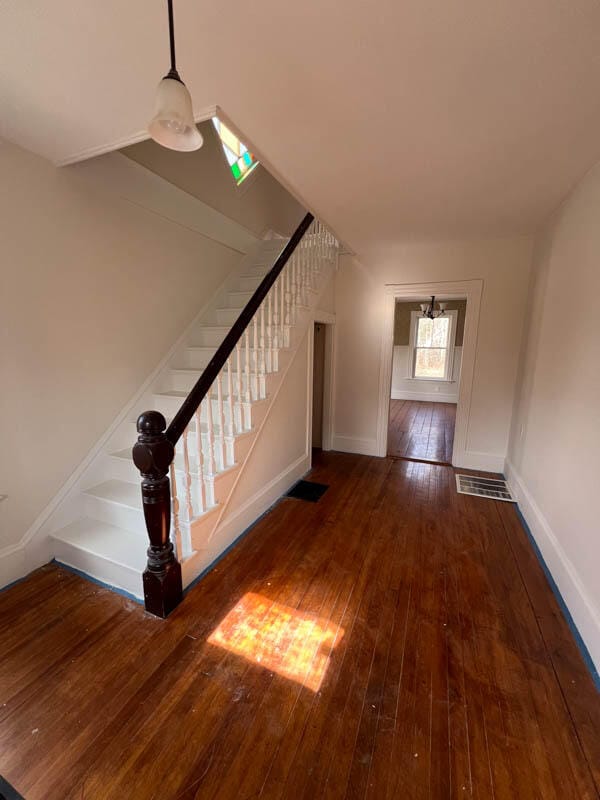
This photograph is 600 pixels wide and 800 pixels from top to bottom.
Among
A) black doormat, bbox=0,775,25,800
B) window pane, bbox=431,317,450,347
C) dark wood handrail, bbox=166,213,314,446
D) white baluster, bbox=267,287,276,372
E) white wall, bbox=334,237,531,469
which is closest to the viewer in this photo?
black doormat, bbox=0,775,25,800

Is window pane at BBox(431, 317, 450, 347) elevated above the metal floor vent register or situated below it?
above

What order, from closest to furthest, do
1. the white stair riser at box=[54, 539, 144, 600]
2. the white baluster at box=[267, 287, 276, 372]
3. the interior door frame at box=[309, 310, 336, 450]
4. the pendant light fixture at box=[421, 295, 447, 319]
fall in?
the white stair riser at box=[54, 539, 144, 600]
the white baluster at box=[267, 287, 276, 372]
the interior door frame at box=[309, 310, 336, 450]
the pendant light fixture at box=[421, 295, 447, 319]

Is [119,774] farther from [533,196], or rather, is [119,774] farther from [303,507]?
[533,196]

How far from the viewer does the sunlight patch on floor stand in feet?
4.63

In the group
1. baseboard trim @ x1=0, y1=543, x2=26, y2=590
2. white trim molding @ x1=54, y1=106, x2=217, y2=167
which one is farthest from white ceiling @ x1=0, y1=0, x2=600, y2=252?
baseboard trim @ x1=0, y1=543, x2=26, y2=590

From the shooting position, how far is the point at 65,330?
202cm

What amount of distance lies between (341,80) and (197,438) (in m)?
1.77

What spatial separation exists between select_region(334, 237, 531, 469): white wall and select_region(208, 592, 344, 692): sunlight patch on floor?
2.65 m

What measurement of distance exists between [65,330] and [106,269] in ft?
1.70

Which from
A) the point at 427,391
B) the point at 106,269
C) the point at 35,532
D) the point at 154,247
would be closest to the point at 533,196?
the point at 154,247

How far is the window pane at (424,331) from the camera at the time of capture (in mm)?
8172

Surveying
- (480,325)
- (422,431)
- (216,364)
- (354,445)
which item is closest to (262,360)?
(216,364)

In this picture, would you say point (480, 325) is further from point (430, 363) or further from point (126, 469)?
point (430, 363)

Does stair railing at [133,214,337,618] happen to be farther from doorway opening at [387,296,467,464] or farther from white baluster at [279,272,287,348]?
doorway opening at [387,296,467,464]
